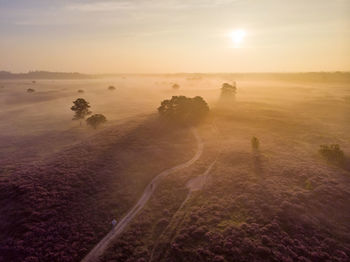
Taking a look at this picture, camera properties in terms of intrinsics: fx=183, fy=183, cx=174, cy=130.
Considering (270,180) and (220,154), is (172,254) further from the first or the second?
(220,154)

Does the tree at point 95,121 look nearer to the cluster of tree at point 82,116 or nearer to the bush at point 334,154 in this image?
the cluster of tree at point 82,116

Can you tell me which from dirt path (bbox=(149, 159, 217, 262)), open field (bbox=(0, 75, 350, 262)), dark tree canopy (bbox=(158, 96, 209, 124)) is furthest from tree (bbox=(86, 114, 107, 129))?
dirt path (bbox=(149, 159, 217, 262))

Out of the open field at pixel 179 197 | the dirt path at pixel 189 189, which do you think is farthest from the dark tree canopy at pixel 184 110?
the dirt path at pixel 189 189

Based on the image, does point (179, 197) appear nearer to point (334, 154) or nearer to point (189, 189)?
point (189, 189)

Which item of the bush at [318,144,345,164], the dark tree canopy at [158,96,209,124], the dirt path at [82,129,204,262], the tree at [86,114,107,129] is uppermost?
the dark tree canopy at [158,96,209,124]

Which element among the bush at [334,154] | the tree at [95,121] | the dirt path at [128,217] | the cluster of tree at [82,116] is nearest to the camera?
the dirt path at [128,217]

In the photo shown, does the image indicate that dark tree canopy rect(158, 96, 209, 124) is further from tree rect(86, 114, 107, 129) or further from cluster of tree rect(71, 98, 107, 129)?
tree rect(86, 114, 107, 129)
